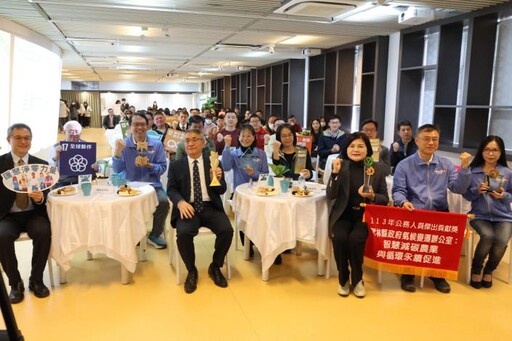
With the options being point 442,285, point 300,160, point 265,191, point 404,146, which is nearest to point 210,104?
point 404,146

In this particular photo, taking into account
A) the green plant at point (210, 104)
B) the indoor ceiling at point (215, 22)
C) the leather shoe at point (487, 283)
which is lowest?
the leather shoe at point (487, 283)

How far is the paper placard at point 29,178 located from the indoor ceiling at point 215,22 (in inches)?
91.8

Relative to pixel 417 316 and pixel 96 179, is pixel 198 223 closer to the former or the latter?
pixel 96 179

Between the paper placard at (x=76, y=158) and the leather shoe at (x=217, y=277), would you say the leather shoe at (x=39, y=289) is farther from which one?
the leather shoe at (x=217, y=277)

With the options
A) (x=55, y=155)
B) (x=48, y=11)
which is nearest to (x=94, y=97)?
(x=48, y=11)

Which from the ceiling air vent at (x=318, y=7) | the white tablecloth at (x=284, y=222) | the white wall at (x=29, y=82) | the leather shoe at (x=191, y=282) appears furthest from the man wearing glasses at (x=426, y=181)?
the white wall at (x=29, y=82)

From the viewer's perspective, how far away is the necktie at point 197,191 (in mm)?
3367

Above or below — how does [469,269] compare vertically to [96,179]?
below

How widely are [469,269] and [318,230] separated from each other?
131cm

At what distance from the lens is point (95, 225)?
3.03m

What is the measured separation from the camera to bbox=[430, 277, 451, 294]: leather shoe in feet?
10.6

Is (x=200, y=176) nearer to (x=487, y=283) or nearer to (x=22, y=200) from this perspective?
(x=22, y=200)

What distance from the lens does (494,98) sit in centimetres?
512

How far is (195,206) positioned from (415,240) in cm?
174
